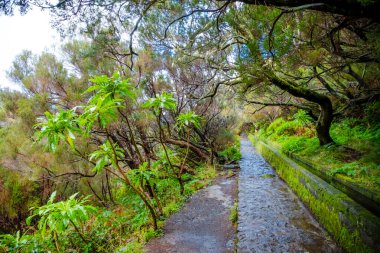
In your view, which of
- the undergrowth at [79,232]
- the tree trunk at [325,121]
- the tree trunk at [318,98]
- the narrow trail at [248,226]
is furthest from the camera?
the tree trunk at [325,121]

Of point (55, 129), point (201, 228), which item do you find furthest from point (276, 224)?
point (55, 129)

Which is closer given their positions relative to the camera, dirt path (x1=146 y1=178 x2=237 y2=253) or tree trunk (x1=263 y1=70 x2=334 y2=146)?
dirt path (x1=146 y1=178 x2=237 y2=253)

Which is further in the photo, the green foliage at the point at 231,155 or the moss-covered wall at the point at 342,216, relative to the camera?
the green foliage at the point at 231,155

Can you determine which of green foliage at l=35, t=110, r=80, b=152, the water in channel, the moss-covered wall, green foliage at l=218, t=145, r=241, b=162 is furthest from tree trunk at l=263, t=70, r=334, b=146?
green foliage at l=218, t=145, r=241, b=162

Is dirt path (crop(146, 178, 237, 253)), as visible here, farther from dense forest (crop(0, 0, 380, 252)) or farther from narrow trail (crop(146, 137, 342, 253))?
dense forest (crop(0, 0, 380, 252))

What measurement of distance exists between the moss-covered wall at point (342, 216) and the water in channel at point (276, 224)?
0.63 feet

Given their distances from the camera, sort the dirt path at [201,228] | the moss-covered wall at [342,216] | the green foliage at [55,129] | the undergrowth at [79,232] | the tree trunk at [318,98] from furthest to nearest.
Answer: the tree trunk at [318,98]
the dirt path at [201,228]
the undergrowth at [79,232]
the green foliage at [55,129]
the moss-covered wall at [342,216]

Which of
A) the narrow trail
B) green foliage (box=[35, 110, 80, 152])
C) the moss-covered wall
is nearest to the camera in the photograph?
the moss-covered wall

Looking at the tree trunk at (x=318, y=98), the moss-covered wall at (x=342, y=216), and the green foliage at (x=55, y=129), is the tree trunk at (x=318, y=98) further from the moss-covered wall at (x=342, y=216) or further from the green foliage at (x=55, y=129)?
the green foliage at (x=55, y=129)

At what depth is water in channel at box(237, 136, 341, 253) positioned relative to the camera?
3.23 m

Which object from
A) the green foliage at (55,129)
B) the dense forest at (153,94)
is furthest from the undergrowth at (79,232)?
the green foliage at (55,129)

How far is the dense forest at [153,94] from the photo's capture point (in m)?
3.20

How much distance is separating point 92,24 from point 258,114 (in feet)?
64.4

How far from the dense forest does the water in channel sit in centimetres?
107
